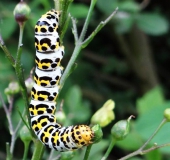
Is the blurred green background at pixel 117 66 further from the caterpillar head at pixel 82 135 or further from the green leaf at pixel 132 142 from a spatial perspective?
the caterpillar head at pixel 82 135

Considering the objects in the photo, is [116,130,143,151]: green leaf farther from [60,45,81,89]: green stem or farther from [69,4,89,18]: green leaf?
[60,45,81,89]: green stem

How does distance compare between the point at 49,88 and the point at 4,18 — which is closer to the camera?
the point at 49,88

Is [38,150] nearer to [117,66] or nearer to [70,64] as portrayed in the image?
[70,64]

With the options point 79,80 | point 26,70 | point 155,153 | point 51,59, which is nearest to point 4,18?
point 26,70

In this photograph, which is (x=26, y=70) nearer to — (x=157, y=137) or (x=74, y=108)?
(x=74, y=108)

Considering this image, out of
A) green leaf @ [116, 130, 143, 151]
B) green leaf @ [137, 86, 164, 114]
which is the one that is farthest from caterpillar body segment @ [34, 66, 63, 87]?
green leaf @ [137, 86, 164, 114]

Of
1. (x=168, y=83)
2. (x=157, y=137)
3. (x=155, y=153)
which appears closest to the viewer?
(x=157, y=137)
